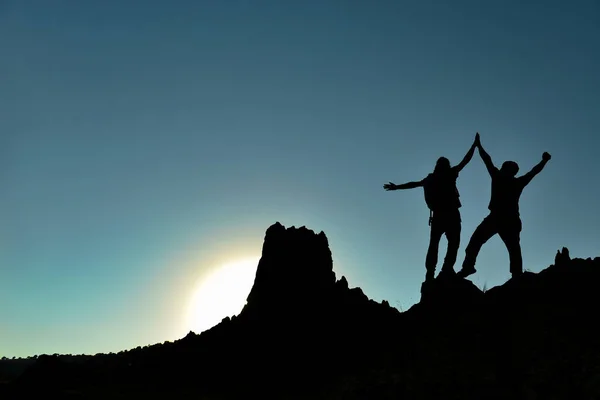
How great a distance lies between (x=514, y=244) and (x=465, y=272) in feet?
4.76

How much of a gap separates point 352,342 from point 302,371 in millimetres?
1539

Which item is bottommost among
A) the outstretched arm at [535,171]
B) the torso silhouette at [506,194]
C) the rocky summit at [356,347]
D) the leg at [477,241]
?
the rocky summit at [356,347]

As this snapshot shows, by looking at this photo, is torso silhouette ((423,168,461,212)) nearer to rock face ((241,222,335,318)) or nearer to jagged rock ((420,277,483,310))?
jagged rock ((420,277,483,310))

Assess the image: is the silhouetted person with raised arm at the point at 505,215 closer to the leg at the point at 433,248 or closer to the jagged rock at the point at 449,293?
the jagged rock at the point at 449,293

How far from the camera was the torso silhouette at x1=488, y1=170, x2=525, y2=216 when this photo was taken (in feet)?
44.1

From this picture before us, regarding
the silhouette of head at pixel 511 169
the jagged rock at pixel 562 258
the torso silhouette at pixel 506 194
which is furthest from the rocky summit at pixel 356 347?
the silhouette of head at pixel 511 169

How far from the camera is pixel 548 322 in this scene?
39.8ft

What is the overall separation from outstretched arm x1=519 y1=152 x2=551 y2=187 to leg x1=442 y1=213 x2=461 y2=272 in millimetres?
1864

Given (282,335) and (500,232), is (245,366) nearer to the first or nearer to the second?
(282,335)

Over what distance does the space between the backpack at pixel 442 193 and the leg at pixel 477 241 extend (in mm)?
870

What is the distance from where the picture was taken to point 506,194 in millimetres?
13492

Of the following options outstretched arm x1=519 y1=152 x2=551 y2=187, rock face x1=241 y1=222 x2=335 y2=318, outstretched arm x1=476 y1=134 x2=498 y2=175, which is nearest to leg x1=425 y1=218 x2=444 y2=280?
outstretched arm x1=476 y1=134 x2=498 y2=175

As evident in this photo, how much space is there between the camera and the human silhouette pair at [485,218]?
1347 centimetres

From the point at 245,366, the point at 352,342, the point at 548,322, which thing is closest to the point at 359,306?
the point at 352,342
